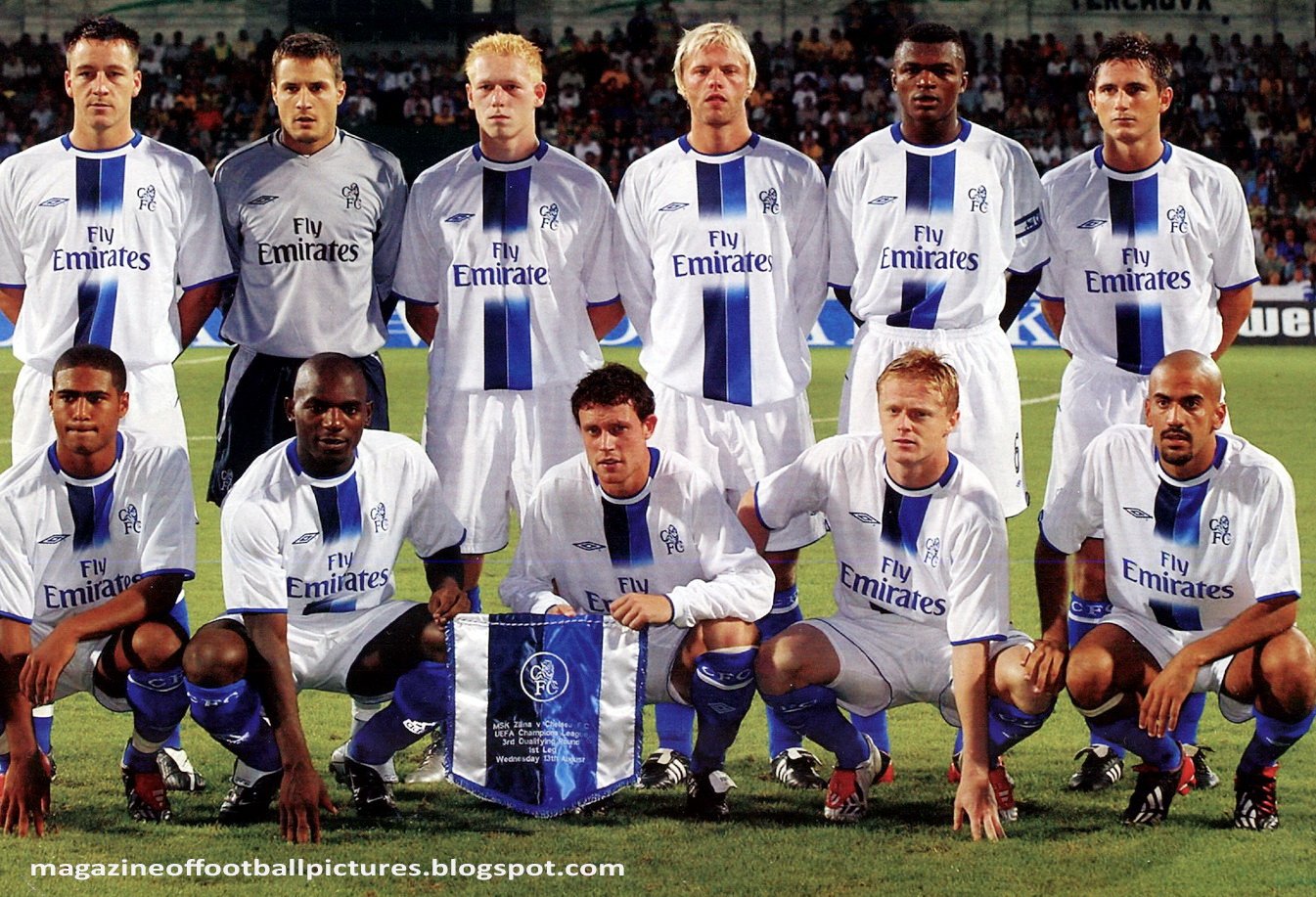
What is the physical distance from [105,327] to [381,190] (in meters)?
0.88

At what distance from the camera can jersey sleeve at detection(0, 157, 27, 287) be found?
503cm

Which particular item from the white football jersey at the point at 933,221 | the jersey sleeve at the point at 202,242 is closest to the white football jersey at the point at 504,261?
the jersey sleeve at the point at 202,242

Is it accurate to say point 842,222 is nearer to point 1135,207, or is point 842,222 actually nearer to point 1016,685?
point 1135,207

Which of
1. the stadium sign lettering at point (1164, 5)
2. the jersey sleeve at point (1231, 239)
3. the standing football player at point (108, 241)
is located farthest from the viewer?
the stadium sign lettering at point (1164, 5)

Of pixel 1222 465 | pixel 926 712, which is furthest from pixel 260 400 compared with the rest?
pixel 1222 465

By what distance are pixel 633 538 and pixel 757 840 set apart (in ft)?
2.75

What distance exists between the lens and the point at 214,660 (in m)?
4.08

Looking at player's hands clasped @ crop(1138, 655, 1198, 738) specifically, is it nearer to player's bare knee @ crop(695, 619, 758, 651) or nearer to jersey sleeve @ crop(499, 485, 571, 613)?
player's bare knee @ crop(695, 619, 758, 651)

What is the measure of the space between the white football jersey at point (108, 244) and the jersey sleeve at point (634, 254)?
1152 millimetres

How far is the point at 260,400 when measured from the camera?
16.7ft

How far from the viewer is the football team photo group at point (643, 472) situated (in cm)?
418

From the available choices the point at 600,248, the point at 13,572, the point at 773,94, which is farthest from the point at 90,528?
the point at 773,94

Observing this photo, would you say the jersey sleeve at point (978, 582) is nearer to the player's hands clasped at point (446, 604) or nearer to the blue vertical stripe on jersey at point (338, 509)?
the player's hands clasped at point (446, 604)

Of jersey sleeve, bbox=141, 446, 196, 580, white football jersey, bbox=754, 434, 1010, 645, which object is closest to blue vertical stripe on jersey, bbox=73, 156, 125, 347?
jersey sleeve, bbox=141, 446, 196, 580
